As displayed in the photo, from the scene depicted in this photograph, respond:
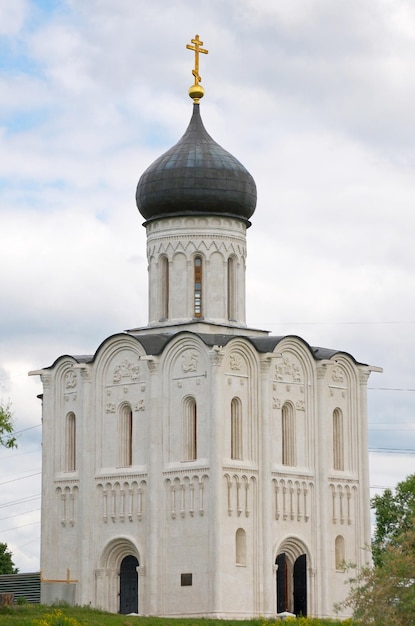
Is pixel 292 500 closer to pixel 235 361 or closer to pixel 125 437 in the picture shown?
pixel 235 361

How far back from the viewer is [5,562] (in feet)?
218

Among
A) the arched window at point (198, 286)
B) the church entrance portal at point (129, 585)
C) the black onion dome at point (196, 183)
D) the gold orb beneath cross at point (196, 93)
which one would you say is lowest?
the church entrance portal at point (129, 585)

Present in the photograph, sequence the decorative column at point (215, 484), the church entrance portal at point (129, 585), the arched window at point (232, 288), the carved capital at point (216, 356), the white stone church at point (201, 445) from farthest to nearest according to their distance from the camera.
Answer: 1. the arched window at point (232, 288)
2. the church entrance portal at point (129, 585)
3. the white stone church at point (201, 445)
4. the carved capital at point (216, 356)
5. the decorative column at point (215, 484)

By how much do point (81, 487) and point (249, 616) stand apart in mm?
6364

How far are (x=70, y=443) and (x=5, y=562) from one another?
17124 mm

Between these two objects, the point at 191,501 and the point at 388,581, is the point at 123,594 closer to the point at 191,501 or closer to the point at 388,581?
the point at 191,501

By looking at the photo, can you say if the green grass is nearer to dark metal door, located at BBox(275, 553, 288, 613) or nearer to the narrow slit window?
dark metal door, located at BBox(275, 553, 288, 613)

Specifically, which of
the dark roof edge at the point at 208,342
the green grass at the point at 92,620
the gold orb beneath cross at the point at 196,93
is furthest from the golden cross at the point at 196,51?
the green grass at the point at 92,620

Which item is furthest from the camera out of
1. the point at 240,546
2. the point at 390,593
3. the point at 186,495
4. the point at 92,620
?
the point at 186,495

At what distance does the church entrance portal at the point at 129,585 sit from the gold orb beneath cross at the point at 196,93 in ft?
44.1

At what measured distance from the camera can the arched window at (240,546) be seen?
47.1 metres

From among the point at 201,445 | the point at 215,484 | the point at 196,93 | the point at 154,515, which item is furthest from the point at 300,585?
the point at 196,93

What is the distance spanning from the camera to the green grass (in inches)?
1587

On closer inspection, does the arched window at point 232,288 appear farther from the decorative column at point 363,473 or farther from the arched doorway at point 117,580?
the arched doorway at point 117,580
